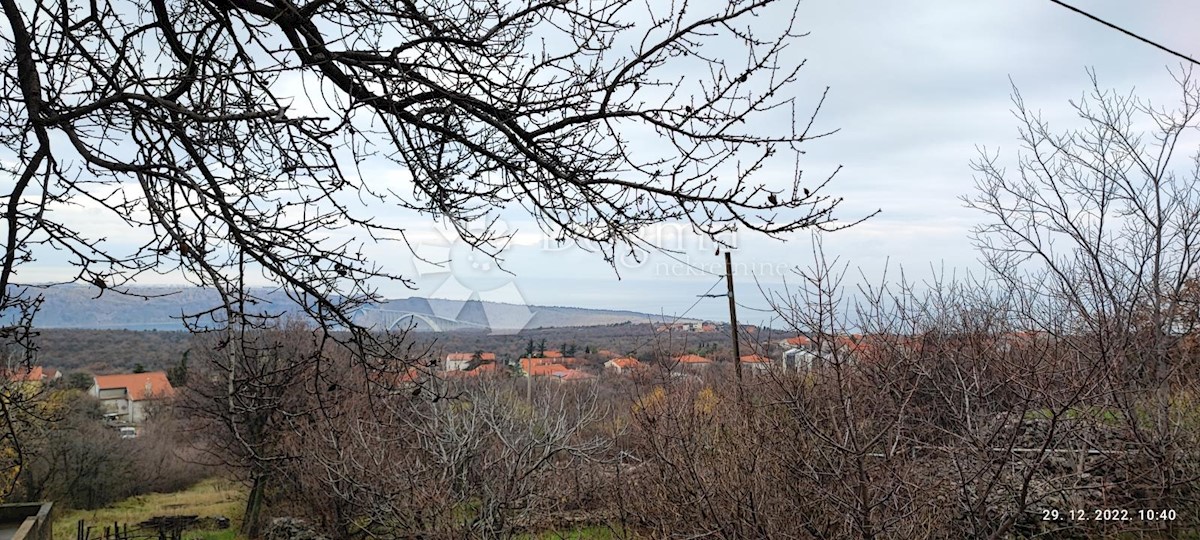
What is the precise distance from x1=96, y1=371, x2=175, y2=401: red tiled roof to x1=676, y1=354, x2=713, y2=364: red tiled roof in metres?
37.5

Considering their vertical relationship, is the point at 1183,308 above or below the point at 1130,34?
below

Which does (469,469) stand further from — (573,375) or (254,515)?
(254,515)

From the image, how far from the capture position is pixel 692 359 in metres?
11.4

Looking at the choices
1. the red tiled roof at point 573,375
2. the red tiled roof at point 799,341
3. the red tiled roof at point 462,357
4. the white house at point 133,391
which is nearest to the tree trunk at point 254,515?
the red tiled roof at point 573,375

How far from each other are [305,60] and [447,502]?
328 inches

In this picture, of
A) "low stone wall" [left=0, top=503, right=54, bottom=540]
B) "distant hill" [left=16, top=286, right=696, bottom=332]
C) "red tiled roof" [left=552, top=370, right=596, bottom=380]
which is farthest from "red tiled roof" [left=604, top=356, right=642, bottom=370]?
"low stone wall" [left=0, top=503, right=54, bottom=540]

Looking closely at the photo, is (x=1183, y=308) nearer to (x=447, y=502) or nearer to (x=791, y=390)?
(x=791, y=390)

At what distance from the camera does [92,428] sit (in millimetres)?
29906

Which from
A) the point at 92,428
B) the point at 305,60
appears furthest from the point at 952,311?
the point at 92,428

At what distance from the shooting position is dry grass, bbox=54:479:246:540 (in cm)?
2614

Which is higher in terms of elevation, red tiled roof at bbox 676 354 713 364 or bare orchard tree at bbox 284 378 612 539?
red tiled roof at bbox 676 354 713 364

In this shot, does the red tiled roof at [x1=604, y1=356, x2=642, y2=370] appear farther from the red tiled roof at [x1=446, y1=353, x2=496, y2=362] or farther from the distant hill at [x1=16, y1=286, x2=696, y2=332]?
the distant hill at [x1=16, y1=286, x2=696, y2=332]

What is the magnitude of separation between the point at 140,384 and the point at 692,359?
42261 mm

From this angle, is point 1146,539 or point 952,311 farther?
point 952,311
